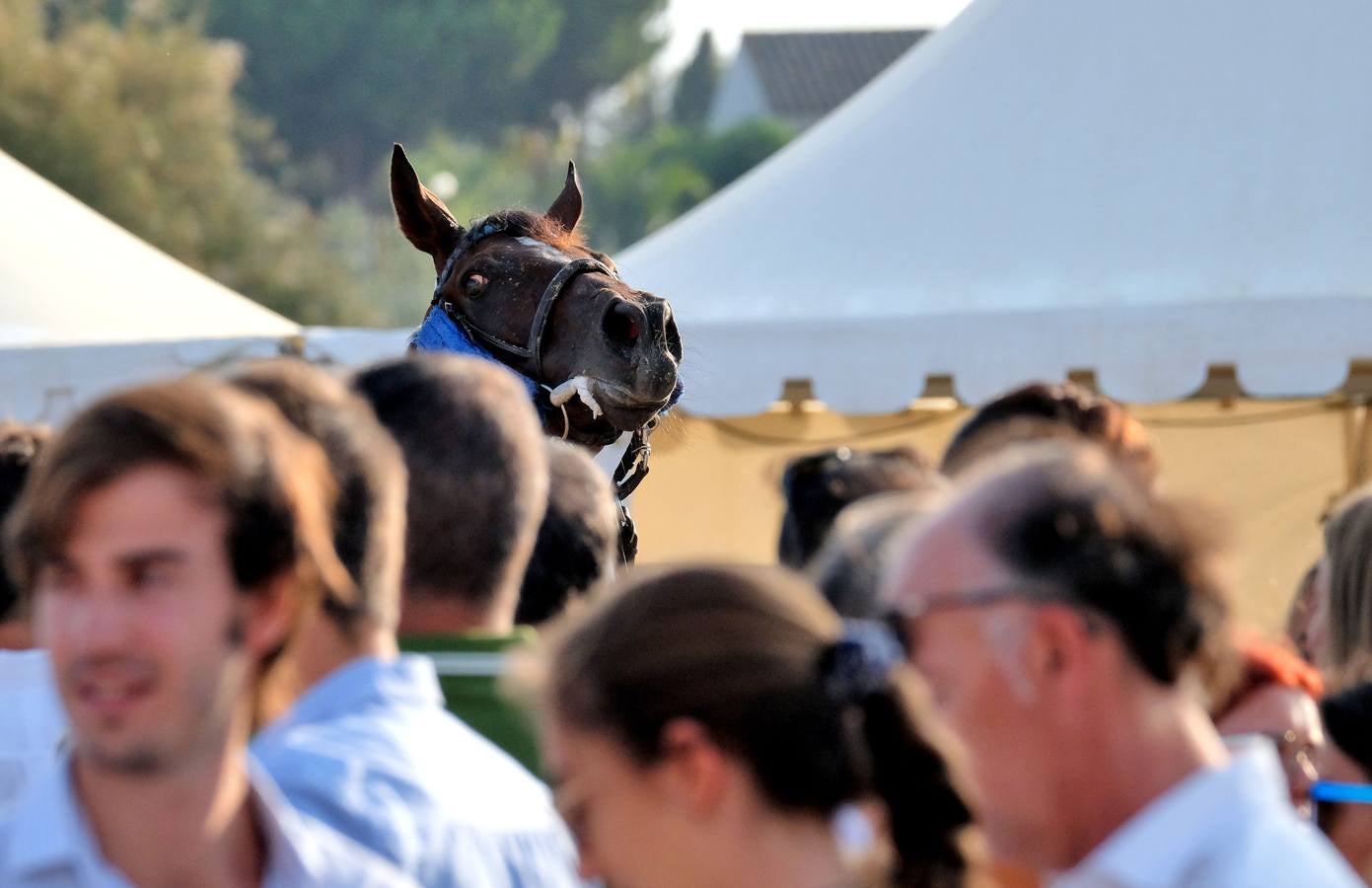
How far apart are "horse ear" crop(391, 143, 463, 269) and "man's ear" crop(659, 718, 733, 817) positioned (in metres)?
2.83

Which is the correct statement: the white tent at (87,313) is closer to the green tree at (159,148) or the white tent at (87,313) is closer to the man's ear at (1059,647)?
the man's ear at (1059,647)

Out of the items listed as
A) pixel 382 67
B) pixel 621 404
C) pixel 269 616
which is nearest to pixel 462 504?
pixel 269 616

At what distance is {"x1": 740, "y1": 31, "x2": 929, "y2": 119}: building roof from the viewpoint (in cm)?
5234

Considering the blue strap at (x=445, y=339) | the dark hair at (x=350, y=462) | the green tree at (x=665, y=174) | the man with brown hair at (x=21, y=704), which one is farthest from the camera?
the green tree at (x=665, y=174)

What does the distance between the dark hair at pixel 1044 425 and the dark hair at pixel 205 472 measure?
156cm

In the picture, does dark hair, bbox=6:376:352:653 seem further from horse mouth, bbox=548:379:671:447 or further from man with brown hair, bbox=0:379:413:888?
horse mouth, bbox=548:379:671:447

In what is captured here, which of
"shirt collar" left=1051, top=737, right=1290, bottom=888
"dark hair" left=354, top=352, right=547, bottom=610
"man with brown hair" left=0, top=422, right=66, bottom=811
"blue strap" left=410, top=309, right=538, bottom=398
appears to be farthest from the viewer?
Result: "blue strap" left=410, top=309, right=538, bottom=398

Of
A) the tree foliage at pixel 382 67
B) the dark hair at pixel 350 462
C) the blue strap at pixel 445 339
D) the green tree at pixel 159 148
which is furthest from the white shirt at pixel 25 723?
the tree foliage at pixel 382 67

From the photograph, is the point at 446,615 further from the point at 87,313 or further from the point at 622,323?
the point at 87,313

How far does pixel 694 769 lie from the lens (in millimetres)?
1791

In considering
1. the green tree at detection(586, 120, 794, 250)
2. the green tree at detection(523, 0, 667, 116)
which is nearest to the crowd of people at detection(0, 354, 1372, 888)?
the green tree at detection(586, 120, 794, 250)

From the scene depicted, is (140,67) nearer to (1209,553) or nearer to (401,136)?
(1209,553)

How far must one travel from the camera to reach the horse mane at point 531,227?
4.52 m

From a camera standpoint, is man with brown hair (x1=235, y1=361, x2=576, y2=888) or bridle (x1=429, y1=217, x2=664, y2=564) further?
bridle (x1=429, y1=217, x2=664, y2=564)
